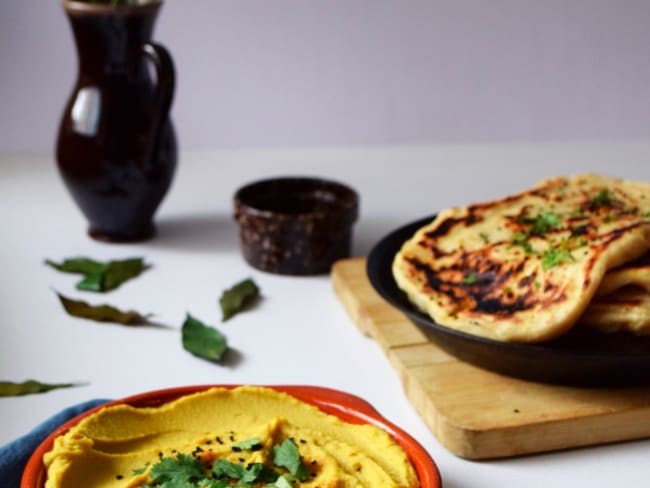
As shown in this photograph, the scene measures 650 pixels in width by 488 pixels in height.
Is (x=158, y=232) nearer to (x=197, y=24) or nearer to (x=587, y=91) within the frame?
(x=197, y=24)

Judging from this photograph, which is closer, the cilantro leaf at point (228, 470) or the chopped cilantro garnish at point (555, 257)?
the cilantro leaf at point (228, 470)

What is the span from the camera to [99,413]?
142cm

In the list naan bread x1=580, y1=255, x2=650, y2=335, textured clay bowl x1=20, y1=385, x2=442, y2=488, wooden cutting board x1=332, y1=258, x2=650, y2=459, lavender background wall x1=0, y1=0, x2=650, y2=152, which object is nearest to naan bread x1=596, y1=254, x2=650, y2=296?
naan bread x1=580, y1=255, x2=650, y2=335

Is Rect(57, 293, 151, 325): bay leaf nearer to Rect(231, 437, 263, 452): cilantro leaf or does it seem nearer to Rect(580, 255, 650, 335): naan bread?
Rect(231, 437, 263, 452): cilantro leaf

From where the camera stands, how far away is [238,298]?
6.79ft

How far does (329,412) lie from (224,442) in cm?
16

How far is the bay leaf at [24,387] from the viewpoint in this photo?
172 cm

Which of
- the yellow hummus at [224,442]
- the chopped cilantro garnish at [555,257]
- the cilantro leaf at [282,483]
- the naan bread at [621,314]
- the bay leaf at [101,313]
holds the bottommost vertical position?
the bay leaf at [101,313]

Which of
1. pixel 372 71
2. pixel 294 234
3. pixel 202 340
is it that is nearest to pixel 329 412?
pixel 202 340

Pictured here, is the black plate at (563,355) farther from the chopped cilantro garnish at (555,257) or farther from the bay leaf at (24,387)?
the bay leaf at (24,387)

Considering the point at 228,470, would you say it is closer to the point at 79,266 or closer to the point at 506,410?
the point at 506,410

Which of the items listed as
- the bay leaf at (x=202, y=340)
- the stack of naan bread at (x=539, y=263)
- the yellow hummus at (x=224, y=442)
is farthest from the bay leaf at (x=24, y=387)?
the stack of naan bread at (x=539, y=263)

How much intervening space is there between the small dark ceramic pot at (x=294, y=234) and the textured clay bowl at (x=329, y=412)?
0.66 meters

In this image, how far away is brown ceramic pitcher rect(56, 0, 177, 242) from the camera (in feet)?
7.34
